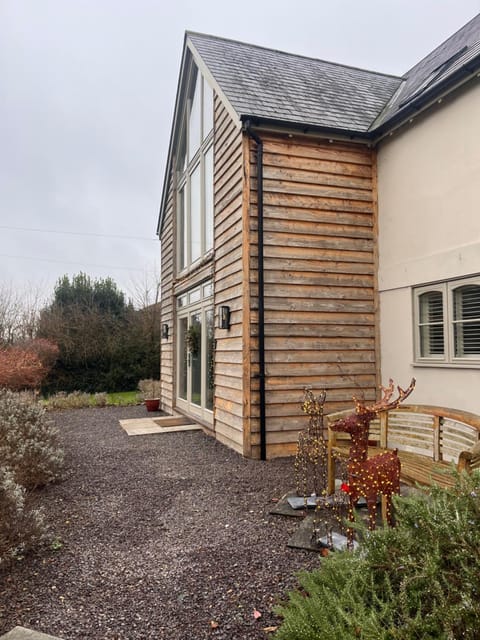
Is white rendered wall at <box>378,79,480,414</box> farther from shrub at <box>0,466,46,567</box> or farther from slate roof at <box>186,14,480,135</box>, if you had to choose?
shrub at <box>0,466,46,567</box>

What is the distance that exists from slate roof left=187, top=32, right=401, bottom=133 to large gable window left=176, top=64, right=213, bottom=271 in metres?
0.65

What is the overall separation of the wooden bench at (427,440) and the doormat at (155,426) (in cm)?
350

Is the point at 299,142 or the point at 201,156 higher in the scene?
the point at 201,156

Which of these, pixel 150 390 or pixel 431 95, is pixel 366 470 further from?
pixel 150 390

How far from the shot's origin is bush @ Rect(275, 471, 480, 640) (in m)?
1.55

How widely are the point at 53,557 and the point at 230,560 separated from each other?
1.16 meters

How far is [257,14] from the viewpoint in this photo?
15.6 metres

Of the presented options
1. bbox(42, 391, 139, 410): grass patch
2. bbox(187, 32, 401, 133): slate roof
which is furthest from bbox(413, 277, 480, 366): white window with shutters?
bbox(42, 391, 139, 410): grass patch

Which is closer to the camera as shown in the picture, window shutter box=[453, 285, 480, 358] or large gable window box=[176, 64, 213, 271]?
window shutter box=[453, 285, 480, 358]

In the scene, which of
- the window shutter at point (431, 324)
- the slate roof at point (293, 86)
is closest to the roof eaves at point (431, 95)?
the slate roof at point (293, 86)

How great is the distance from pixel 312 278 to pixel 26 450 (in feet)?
12.5

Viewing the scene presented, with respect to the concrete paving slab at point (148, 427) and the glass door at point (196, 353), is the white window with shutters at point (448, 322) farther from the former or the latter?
the concrete paving slab at point (148, 427)

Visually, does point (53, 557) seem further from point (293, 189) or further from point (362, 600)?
point (293, 189)

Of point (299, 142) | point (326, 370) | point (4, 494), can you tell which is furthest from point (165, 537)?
point (299, 142)
